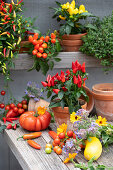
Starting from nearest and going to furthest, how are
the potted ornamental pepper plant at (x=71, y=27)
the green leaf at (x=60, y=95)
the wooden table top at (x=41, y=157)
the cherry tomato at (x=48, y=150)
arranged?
1. the wooden table top at (x=41, y=157)
2. the cherry tomato at (x=48, y=150)
3. the green leaf at (x=60, y=95)
4. the potted ornamental pepper plant at (x=71, y=27)

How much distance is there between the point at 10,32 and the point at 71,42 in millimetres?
362

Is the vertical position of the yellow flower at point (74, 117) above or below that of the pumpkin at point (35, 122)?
above

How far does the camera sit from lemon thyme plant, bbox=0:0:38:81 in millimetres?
1516

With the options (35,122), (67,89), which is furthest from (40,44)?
(35,122)

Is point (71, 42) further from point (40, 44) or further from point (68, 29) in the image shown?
point (40, 44)

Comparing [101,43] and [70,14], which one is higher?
[70,14]

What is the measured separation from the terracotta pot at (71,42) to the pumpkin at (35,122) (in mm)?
438

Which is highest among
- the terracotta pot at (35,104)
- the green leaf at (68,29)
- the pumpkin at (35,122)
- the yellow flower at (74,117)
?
the green leaf at (68,29)

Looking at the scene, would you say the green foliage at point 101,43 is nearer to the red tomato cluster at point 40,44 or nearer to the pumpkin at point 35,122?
the red tomato cluster at point 40,44

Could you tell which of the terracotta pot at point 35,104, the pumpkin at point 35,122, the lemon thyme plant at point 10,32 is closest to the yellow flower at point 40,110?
the pumpkin at point 35,122

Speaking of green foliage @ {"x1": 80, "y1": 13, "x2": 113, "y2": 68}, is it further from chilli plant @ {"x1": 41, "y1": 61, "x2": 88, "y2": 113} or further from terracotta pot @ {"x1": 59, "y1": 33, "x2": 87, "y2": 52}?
chilli plant @ {"x1": 41, "y1": 61, "x2": 88, "y2": 113}

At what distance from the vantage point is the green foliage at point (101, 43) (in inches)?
61.4

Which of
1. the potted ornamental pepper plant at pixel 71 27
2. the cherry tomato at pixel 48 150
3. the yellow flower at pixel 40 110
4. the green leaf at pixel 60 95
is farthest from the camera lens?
the potted ornamental pepper plant at pixel 71 27

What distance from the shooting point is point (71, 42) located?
1.66 metres
